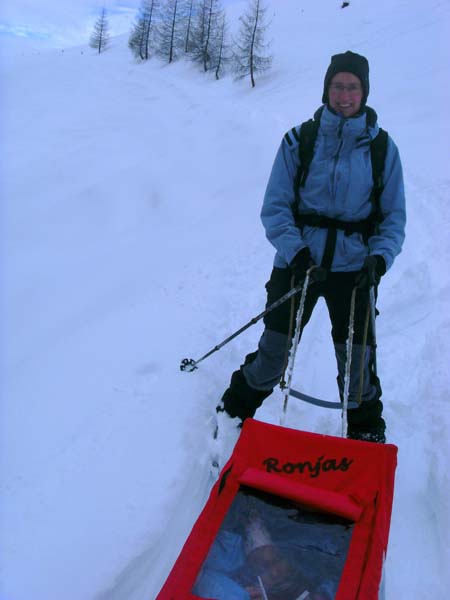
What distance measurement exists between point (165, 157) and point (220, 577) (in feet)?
29.8

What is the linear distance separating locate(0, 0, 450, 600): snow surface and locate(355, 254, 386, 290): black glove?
123 cm

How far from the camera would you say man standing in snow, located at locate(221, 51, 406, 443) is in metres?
2.39

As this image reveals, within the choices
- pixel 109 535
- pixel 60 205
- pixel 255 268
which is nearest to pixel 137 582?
pixel 109 535

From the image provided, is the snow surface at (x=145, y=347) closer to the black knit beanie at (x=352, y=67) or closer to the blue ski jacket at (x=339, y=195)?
the blue ski jacket at (x=339, y=195)

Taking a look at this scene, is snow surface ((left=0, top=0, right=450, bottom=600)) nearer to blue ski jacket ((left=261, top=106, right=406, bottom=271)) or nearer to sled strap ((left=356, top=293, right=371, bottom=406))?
sled strap ((left=356, top=293, right=371, bottom=406))

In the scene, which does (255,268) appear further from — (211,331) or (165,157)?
(165,157)

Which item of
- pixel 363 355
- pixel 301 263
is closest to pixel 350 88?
pixel 301 263

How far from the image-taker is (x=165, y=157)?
385 inches

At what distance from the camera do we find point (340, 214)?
2.48 m

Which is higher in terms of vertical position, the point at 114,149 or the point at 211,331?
the point at 114,149

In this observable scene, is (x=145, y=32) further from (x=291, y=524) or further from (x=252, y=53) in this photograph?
(x=291, y=524)

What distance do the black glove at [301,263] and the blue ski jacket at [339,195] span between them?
0.02 metres

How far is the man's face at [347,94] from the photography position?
2381 mm

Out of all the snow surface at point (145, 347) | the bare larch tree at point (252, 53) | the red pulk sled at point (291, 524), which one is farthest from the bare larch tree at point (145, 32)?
the red pulk sled at point (291, 524)
